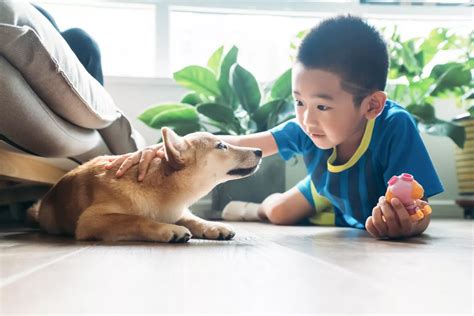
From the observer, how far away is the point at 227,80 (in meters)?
2.36

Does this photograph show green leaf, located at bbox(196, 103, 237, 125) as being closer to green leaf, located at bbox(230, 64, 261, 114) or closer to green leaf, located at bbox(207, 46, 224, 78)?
green leaf, located at bbox(230, 64, 261, 114)

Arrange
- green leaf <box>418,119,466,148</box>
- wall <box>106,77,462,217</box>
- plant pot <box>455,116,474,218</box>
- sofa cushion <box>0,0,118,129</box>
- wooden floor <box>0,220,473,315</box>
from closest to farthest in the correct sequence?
wooden floor <box>0,220,473,315</box>, sofa cushion <box>0,0,118,129</box>, green leaf <box>418,119,466,148</box>, plant pot <box>455,116,474,218</box>, wall <box>106,77,462,217</box>

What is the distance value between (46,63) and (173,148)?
337 millimetres

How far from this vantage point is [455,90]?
2604 mm

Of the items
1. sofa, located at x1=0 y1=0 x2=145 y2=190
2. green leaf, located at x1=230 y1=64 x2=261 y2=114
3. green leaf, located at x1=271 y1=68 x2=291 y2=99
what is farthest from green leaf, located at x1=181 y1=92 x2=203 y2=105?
sofa, located at x1=0 y1=0 x2=145 y2=190

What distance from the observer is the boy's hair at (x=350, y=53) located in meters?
1.34

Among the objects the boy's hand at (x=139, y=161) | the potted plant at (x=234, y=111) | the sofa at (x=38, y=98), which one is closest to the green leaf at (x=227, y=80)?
the potted plant at (x=234, y=111)

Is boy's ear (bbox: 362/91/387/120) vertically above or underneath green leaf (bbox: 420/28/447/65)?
underneath

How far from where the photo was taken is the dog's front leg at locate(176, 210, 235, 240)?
1200 millimetres

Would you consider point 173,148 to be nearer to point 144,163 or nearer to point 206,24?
point 144,163

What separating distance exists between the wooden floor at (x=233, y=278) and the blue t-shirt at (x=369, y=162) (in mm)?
321

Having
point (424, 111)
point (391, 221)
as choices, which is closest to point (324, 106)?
point (391, 221)

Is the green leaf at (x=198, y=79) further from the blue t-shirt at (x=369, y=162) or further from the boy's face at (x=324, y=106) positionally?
the boy's face at (x=324, y=106)

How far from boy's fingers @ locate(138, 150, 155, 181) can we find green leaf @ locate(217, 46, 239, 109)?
1.10m
